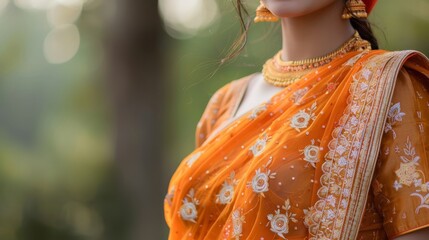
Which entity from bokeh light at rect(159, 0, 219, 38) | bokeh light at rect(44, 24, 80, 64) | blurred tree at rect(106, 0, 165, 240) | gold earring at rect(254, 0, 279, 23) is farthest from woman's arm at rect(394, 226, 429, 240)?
bokeh light at rect(44, 24, 80, 64)

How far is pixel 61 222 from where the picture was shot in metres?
6.71

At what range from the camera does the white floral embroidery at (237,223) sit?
1531 millimetres

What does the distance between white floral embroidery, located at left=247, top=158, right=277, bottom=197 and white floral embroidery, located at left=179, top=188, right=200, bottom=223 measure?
202 mm

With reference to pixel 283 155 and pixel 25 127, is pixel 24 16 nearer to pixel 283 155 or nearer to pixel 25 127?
pixel 25 127

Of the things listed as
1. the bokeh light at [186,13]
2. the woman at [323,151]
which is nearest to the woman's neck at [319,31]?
the woman at [323,151]

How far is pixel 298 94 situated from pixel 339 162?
202 millimetres

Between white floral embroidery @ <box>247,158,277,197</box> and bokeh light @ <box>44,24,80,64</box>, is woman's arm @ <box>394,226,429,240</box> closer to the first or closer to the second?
white floral embroidery @ <box>247,158,277,197</box>

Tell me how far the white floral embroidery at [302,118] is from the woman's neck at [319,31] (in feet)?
0.55

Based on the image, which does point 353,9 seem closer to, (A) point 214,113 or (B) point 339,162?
(B) point 339,162

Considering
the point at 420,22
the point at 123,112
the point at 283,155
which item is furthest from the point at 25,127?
the point at 283,155

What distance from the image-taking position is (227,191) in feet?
5.32

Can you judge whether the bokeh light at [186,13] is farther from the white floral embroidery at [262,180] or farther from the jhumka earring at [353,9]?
the white floral embroidery at [262,180]

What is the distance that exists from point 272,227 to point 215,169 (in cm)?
24

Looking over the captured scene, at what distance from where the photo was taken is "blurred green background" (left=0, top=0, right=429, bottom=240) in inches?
228
